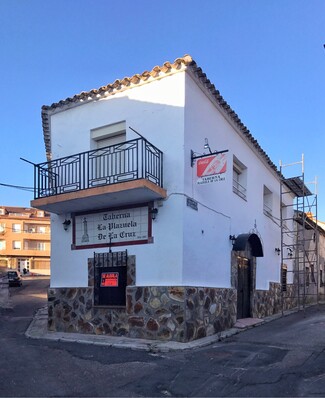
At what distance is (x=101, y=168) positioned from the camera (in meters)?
10.7

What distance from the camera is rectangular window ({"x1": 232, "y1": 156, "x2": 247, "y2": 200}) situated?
12977 mm

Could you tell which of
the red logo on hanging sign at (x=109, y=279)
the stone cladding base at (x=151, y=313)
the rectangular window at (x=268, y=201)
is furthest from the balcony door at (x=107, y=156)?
the rectangular window at (x=268, y=201)

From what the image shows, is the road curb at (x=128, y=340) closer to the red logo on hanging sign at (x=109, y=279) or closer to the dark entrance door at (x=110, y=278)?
the dark entrance door at (x=110, y=278)

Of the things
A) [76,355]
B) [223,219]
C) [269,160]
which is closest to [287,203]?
[269,160]

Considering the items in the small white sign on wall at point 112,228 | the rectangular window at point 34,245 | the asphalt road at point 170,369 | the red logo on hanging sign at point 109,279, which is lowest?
the rectangular window at point 34,245

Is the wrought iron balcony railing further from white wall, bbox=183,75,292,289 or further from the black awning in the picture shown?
the black awning

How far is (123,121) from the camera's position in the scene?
1052cm

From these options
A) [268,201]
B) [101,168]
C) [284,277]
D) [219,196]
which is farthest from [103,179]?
[284,277]

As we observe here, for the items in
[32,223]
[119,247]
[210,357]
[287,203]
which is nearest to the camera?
[210,357]

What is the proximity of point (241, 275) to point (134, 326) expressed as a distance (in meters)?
4.50

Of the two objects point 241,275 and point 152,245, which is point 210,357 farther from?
point 241,275

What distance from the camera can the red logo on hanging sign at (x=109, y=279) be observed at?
10102 mm

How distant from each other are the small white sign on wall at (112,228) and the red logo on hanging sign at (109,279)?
2.39 ft

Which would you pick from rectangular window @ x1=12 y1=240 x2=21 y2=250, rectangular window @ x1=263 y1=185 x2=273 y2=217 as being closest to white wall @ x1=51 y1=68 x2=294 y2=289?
rectangular window @ x1=263 y1=185 x2=273 y2=217
